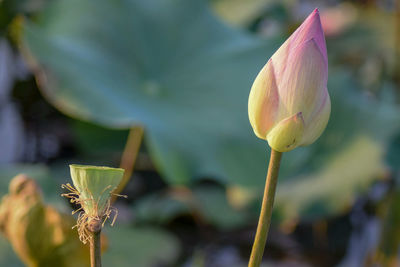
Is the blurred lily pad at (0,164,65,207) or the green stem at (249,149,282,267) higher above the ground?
the green stem at (249,149,282,267)

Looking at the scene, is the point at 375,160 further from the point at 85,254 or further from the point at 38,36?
the point at 85,254

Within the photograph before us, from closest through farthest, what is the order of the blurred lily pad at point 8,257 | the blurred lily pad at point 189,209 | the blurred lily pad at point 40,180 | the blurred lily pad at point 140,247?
1. the blurred lily pad at point 8,257
2. the blurred lily pad at point 40,180
3. the blurred lily pad at point 140,247
4. the blurred lily pad at point 189,209

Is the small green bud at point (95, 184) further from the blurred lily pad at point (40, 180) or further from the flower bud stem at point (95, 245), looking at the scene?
the blurred lily pad at point (40, 180)

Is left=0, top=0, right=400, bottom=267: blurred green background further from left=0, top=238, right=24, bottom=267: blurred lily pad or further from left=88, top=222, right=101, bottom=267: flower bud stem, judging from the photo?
left=88, top=222, right=101, bottom=267: flower bud stem

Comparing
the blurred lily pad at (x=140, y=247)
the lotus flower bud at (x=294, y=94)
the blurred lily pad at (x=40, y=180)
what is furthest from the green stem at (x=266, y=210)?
the blurred lily pad at (x=140, y=247)

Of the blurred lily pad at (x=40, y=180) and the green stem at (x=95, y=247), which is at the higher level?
the green stem at (x=95, y=247)

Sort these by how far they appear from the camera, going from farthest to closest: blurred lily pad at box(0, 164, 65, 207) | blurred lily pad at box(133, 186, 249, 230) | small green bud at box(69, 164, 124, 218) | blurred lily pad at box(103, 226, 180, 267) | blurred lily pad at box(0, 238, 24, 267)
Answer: blurred lily pad at box(133, 186, 249, 230)
blurred lily pad at box(103, 226, 180, 267)
blurred lily pad at box(0, 164, 65, 207)
blurred lily pad at box(0, 238, 24, 267)
small green bud at box(69, 164, 124, 218)

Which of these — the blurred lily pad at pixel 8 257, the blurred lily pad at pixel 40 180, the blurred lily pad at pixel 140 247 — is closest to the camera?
the blurred lily pad at pixel 8 257

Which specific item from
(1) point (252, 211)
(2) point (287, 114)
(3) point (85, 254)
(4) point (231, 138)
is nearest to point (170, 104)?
(4) point (231, 138)

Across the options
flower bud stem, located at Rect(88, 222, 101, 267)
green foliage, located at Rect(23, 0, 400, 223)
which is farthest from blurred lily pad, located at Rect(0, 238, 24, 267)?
flower bud stem, located at Rect(88, 222, 101, 267)
